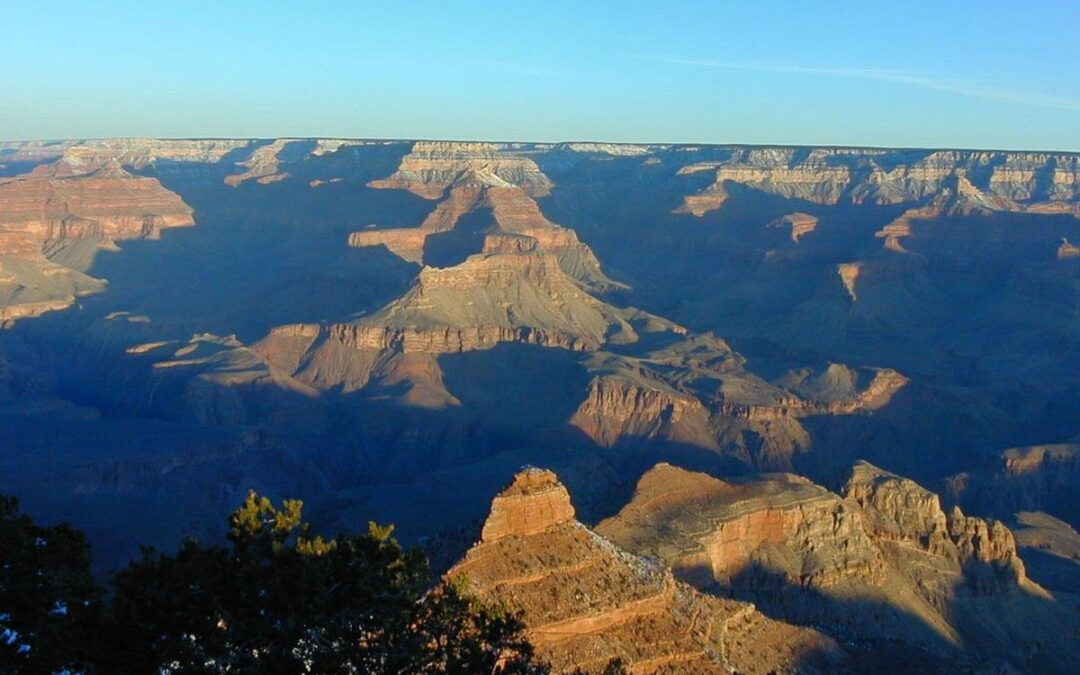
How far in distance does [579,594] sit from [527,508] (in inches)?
127

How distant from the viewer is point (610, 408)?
11569cm

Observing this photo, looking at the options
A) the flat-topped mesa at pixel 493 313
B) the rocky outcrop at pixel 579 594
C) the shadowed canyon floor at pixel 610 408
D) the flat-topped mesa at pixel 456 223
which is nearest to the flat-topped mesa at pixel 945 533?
the shadowed canyon floor at pixel 610 408

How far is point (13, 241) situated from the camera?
182 metres

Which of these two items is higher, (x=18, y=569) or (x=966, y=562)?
(x=18, y=569)

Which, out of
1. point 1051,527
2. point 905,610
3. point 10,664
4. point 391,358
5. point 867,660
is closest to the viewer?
point 10,664

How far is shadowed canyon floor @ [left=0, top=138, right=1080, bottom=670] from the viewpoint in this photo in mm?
60281

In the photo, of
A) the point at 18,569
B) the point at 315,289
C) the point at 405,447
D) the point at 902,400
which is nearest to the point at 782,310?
the point at 902,400

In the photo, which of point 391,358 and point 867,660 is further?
point 391,358

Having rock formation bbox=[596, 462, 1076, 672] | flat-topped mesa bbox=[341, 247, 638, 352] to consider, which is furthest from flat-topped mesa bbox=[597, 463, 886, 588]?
flat-topped mesa bbox=[341, 247, 638, 352]

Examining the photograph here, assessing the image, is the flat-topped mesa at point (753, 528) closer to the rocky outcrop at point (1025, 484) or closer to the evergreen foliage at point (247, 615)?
the evergreen foliage at point (247, 615)

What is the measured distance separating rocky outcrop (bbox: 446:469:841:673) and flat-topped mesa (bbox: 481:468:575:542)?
0.03 metres

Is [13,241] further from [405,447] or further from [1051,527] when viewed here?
[1051,527]

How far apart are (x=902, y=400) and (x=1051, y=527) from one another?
4598cm

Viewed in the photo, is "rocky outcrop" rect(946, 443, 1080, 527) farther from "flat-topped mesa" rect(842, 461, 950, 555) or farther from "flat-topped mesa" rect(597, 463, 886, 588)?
"flat-topped mesa" rect(597, 463, 886, 588)
